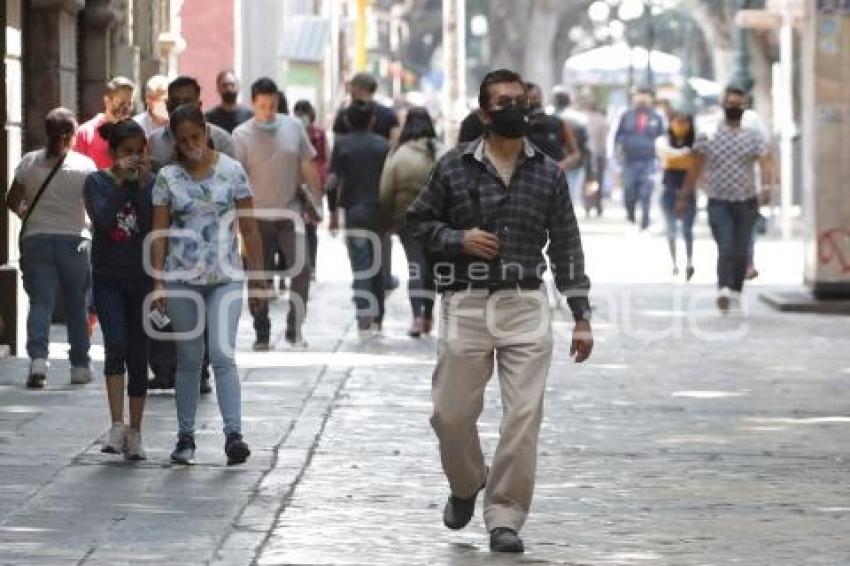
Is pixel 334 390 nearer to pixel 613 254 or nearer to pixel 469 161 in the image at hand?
pixel 469 161

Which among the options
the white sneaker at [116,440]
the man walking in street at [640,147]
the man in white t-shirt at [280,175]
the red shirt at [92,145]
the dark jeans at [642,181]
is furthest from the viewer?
the dark jeans at [642,181]

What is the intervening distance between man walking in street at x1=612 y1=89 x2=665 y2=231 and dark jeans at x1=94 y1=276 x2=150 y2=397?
2400 centimetres

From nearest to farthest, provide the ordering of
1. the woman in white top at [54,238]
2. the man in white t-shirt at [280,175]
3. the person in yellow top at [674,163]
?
the woman in white top at [54,238]
the man in white t-shirt at [280,175]
the person in yellow top at [674,163]

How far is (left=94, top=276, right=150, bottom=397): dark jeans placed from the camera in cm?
1279

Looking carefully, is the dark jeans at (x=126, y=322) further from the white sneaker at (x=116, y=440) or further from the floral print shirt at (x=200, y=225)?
the floral print shirt at (x=200, y=225)

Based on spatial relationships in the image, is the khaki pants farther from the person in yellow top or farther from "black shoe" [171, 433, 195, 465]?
the person in yellow top

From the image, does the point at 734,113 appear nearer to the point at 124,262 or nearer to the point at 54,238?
the point at 54,238

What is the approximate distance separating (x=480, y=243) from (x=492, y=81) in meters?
0.60

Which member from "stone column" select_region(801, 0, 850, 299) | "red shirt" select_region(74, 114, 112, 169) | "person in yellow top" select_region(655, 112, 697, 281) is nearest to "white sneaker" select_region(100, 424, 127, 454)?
"red shirt" select_region(74, 114, 112, 169)

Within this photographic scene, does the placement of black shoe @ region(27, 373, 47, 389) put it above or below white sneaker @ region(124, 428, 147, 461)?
above

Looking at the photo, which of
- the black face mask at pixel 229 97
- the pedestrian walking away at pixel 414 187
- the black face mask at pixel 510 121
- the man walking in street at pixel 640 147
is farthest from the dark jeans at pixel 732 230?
the man walking in street at pixel 640 147

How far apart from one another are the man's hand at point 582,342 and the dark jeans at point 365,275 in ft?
33.0

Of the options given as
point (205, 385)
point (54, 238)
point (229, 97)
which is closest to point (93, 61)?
point (229, 97)

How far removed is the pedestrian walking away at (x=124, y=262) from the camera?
12797 mm
